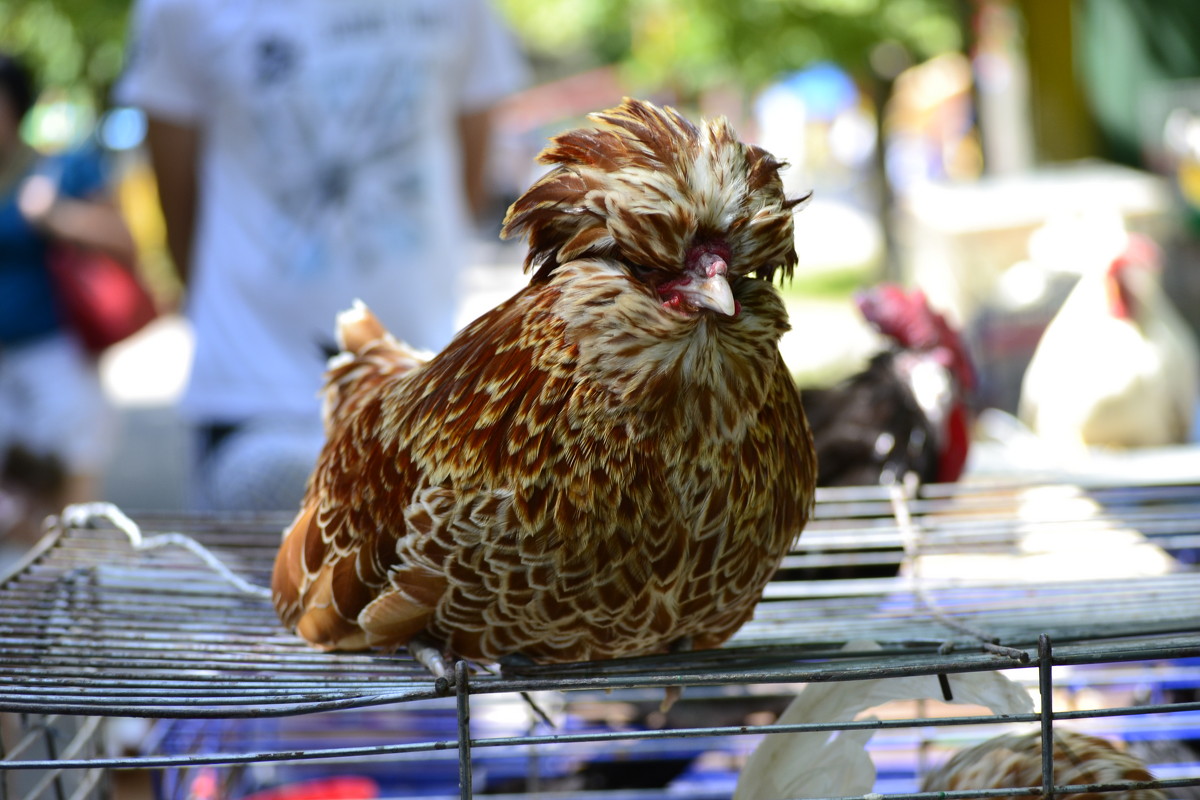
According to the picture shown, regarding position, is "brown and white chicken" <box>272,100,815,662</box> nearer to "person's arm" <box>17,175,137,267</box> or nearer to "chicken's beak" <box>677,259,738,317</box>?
"chicken's beak" <box>677,259,738,317</box>

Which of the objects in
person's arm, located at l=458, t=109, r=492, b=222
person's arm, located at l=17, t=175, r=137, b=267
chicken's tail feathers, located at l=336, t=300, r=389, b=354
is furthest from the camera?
person's arm, located at l=17, t=175, r=137, b=267

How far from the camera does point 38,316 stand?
2.48 metres

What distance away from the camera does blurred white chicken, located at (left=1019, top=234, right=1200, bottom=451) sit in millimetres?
1839

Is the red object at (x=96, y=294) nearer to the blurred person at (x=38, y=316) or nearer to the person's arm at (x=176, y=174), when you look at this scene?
the blurred person at (x=38, y=316)

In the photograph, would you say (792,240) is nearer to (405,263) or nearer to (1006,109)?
(405,263)

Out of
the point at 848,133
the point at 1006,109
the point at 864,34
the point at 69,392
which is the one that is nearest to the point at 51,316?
the point at 69,392

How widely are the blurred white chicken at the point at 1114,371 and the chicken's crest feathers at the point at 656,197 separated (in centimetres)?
130

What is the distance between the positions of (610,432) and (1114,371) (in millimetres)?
1407

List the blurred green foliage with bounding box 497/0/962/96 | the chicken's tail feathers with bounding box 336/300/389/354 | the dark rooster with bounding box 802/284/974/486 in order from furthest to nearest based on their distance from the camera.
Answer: the blurred green foliage with bounding box 497/0/962/96, the dark rooster with bounding box 802/284/974/486, the chicken's tail feathers with bounding box 336/300/389/354

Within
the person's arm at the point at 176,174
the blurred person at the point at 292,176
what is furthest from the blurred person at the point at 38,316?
the blurred person at the point at 292,176

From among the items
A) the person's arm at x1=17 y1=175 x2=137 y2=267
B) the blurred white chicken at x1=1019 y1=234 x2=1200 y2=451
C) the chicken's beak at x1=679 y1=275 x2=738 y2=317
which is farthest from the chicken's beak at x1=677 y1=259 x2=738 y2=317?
the person's arm at x1=17 y1=175 x2=137 y2=267

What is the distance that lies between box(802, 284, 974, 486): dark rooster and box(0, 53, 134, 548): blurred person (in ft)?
5.36

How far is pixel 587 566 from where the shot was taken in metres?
0.73

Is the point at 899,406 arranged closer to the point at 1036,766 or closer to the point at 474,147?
the point at 1036,766
